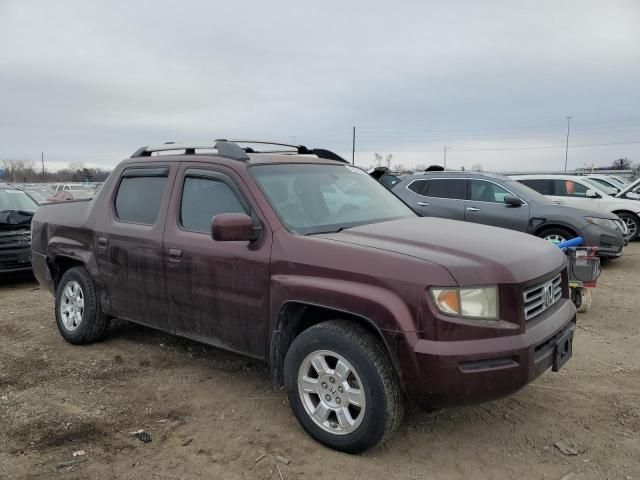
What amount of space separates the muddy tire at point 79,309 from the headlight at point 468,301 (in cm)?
353

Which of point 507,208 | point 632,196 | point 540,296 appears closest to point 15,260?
point 540,296

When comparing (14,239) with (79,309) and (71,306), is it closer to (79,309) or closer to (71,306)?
(71,306)

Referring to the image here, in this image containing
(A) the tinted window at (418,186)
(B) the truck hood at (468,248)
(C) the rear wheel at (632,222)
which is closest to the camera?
(B) the truck hood at (468,248)

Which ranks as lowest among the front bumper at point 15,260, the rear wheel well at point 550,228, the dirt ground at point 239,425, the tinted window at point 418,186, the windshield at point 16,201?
the dirt ground at point 239,425

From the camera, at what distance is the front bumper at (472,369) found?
285 cm

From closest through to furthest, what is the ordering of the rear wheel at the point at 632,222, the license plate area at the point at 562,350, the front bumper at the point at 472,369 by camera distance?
1. the front bumper at the point at 472,369
2. the license plate area at the point at 562,350
3. the rear wheel at the point at 632,222

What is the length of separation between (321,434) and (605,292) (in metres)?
5.99

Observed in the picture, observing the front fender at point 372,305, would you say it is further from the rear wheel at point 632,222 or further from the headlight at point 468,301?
the rear wheel at point 632,222

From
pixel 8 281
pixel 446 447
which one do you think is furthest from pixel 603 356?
pixel 8 281

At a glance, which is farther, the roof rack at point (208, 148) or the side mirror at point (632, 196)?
the side mirror at point (632, 196)

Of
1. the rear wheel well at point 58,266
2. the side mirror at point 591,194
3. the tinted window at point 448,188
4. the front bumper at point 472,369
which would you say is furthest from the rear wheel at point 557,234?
the rear wheel well at point 58,266

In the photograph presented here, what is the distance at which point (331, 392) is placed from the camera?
10.7ft

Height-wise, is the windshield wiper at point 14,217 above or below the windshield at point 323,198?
below

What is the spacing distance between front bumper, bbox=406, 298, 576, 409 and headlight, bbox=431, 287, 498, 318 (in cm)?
16
